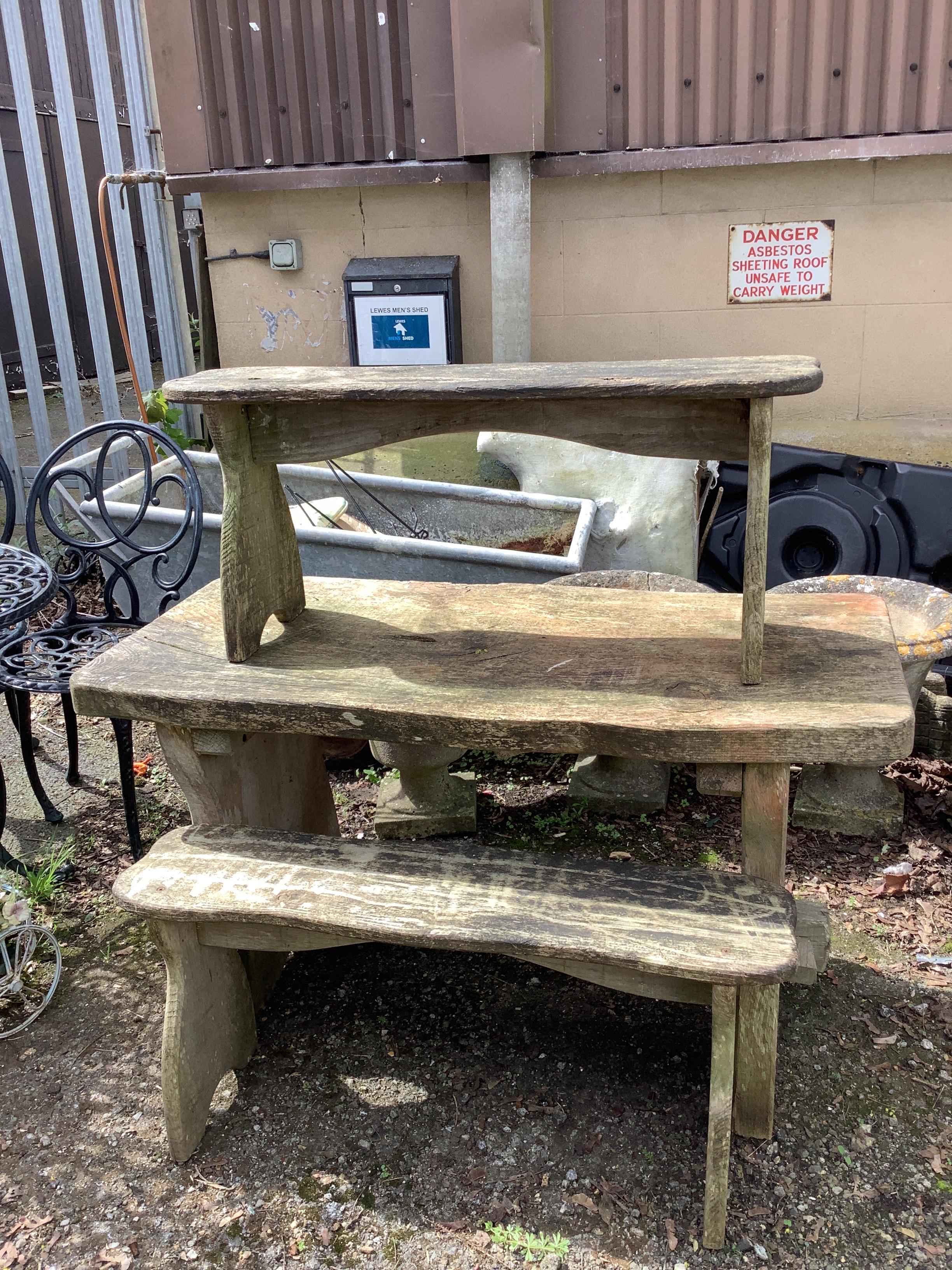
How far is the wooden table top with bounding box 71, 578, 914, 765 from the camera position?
6.31ft

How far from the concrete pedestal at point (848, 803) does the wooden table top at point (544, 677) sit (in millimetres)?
963

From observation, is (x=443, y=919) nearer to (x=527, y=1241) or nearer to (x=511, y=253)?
(x=527, y=1241)

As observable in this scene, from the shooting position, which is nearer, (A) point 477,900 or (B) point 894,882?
(A) point 477,900

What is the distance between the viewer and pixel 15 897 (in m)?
2.65

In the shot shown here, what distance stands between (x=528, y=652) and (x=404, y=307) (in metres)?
3.32

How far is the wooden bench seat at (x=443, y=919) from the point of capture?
1846 mm

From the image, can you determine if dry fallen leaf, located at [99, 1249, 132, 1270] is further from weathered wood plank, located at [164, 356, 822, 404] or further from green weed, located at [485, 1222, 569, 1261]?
weathered wood plank, located at [164, 356, 822, 404]

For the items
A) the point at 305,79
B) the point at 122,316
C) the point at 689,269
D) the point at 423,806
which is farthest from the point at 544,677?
the point at 122,316

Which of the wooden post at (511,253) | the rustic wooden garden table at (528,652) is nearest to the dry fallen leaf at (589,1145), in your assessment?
the rustic wooden garden table at (528,652)

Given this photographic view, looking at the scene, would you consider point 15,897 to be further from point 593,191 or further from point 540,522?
point 593,191

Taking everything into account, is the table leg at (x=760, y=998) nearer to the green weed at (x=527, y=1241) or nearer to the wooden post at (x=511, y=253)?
the green weed at (x=527, y=1241)

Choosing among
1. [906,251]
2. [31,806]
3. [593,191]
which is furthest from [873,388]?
[31,806]

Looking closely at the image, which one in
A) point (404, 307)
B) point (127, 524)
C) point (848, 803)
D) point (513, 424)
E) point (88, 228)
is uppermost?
point (88, 228)

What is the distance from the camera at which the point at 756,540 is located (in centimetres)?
200
